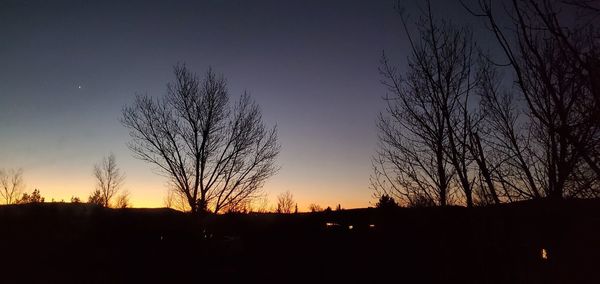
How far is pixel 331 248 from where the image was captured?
393 inches

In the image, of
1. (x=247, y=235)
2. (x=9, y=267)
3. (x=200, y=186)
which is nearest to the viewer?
(x=247, y=235)

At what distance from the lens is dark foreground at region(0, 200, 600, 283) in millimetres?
5984

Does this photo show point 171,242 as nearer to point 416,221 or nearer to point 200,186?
point 200,186

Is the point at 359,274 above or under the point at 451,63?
under

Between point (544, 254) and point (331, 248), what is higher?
point (544, 254)

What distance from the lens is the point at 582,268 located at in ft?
18.2

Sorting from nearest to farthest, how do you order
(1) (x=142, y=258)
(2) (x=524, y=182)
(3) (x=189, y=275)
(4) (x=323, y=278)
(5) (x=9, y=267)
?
1. (2) (x=524, y=182)
2. (4) (x=323, y=278)
3. (3) (x=189, y=275)
4. (5) (x=9, y=267)
5. (1) (x=142, y=258)

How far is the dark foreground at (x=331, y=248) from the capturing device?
19.6 ft

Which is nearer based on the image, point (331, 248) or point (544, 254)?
point (544, 254)

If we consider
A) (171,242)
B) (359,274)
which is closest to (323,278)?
(359,274)

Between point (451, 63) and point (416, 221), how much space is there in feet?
12.2

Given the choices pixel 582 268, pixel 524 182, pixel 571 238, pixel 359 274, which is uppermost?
pixel 524 182

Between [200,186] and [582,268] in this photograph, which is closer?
[582,268]

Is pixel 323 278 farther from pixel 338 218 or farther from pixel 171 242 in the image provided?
pixel 171 242
